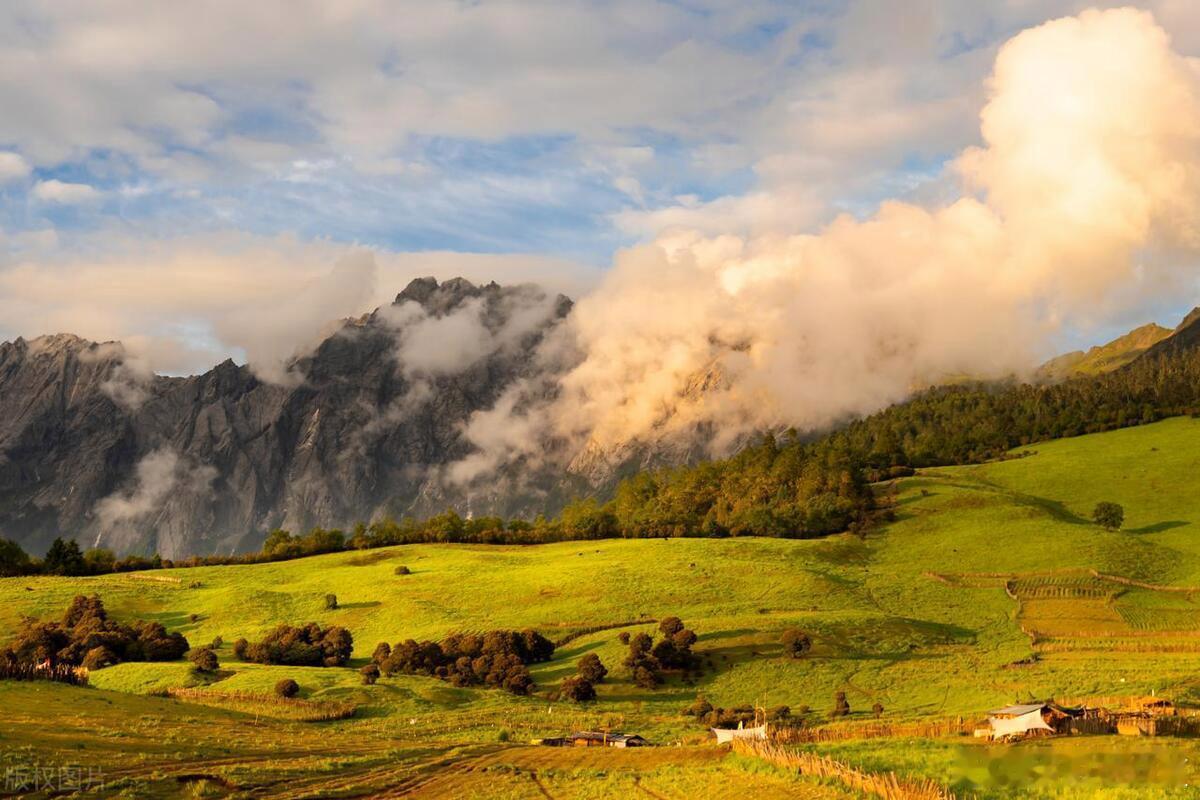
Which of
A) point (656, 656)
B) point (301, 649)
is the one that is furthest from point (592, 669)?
point (301, 649)

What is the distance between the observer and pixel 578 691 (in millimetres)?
70688

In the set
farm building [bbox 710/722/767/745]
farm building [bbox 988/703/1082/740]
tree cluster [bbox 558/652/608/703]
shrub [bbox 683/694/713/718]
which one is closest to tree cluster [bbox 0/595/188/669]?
tree cluster [bbox 558/652/608/703]

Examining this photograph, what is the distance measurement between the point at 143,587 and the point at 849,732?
101291 mm

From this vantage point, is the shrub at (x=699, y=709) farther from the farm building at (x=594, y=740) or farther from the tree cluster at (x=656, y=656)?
the farm building at (x=594, y=740)

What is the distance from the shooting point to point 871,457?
616ft

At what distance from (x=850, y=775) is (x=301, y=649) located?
58.2 m

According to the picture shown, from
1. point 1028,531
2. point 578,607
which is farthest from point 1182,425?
point 578,607

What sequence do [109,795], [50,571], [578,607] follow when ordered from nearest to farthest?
[109,795] < [578,607] < [50,571]

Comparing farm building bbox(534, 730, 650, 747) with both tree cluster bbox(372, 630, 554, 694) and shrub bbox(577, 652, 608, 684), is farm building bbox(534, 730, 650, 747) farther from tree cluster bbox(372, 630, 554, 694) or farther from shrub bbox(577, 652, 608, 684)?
tree cluster bbox(372, 630, 554, 694)

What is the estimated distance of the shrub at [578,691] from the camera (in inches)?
2778

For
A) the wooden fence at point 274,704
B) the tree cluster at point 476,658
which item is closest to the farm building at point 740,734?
the tree cluster at point 476,658

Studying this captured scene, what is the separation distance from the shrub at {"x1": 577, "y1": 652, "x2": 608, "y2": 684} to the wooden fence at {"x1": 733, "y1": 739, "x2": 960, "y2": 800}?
2966 centimetres

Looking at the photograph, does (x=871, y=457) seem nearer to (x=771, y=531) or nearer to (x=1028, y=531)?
(x=771, y=531)

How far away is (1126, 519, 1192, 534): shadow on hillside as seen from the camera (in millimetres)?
133750
